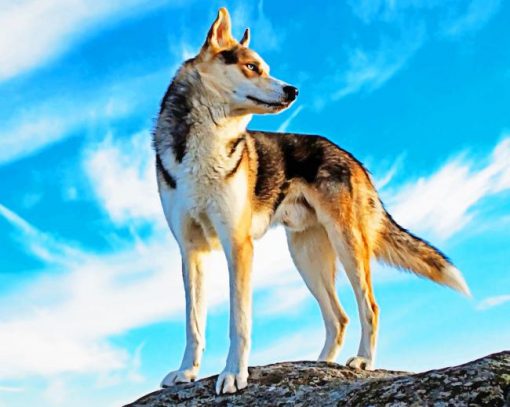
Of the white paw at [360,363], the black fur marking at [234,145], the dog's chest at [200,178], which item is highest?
the black fur marking at [234,145]

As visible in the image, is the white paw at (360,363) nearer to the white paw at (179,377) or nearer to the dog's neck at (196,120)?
the white paw at (179,377)

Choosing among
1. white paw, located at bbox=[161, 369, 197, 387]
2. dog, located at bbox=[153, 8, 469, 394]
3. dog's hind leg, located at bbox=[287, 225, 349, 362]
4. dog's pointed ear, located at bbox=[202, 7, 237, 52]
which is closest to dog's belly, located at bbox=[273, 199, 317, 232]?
dog, located at bbox=[153, 8, 469, 394]

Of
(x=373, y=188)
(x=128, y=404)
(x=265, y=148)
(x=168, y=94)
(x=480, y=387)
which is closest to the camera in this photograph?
(x=480, y=387)

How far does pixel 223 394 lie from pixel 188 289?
1.49m

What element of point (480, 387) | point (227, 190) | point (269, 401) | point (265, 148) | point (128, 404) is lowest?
point (480, 387)

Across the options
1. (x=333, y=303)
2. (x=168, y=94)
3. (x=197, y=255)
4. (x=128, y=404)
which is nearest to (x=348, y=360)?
(x=333, y=303)

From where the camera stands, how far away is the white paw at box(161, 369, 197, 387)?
7.38m

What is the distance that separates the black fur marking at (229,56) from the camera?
26.4 ft

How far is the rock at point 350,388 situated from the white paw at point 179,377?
30cm

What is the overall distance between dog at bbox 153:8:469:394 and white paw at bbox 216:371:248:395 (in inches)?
0.4

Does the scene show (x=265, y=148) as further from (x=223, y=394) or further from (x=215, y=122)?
(x=223, y=394)

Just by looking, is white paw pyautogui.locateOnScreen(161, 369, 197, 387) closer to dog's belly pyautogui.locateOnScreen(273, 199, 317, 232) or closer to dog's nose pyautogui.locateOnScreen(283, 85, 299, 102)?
dog's belly pyautogui.locateOnScreen(273, 199, 317, 232)

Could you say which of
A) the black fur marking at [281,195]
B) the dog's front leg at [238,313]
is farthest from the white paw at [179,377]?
the black fur marking at [281,195]

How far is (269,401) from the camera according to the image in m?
6.35
